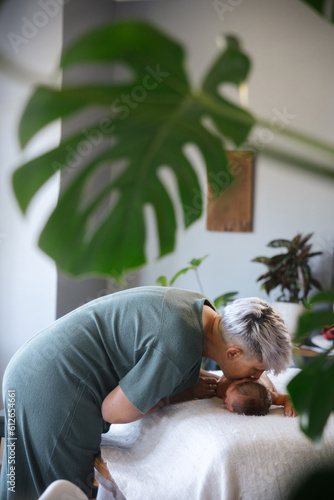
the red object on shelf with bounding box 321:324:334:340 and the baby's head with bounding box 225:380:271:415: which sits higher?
the baby's head with bounding box 225:380:271:415

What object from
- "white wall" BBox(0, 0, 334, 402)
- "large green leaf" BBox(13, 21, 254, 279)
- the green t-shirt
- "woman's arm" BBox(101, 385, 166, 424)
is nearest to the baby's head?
the green t-shirt

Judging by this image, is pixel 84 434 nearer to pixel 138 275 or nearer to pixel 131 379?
pixel 131 379

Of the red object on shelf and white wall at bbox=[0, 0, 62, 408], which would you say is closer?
the red object on shelf

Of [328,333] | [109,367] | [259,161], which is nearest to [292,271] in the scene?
[328,333]

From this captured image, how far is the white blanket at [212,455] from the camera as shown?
4.97 feet

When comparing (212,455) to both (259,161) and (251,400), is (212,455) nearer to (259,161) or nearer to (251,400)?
(251,400)

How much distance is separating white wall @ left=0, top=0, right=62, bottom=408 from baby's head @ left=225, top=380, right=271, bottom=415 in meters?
1.93

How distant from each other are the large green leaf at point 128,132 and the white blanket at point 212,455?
3.51 feet

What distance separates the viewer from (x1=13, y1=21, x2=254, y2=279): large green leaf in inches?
16.8

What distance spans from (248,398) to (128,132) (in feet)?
4.52

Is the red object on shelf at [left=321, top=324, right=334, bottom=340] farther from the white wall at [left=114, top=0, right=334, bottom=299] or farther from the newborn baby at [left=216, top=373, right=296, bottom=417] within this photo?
the newborn baby at [left=216, top=373, right=296, bottom=417]

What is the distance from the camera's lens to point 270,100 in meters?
3.73

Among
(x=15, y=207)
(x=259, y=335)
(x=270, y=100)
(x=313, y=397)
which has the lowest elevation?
(x=259, y=335)

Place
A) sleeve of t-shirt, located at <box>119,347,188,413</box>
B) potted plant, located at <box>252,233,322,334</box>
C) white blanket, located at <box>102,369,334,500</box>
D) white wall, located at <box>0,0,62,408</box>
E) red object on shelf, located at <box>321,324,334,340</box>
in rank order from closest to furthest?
white blanket, located at <box>102,369,334,500</box> < sleeve of t-shirt, located at <box>119,347,188,413</box> < red object on shelf, located at <box>321,324,334,340</box> < potted plant, located at <box>252,233,322,334</box> < white wall, located at <box>0,0,62,408</box>
